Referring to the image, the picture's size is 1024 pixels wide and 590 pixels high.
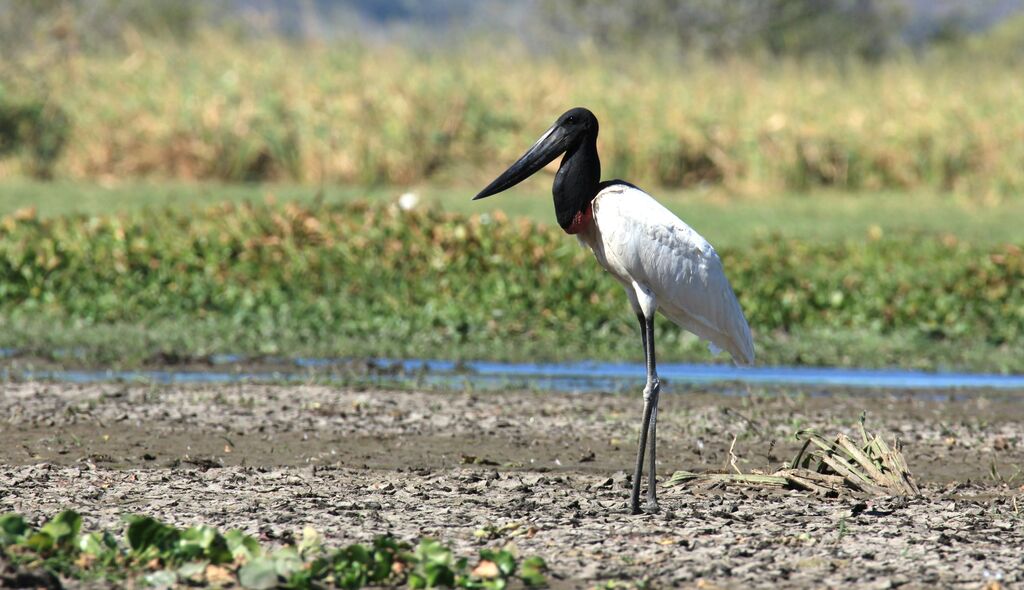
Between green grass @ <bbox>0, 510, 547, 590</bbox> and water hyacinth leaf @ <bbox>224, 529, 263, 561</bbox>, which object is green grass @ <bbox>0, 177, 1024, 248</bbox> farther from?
water hyacinth leaf @ <bbox>224, 529, 263, 561</bbox>

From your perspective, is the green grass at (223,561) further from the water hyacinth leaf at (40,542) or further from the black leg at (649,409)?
the black leg at (649,409)

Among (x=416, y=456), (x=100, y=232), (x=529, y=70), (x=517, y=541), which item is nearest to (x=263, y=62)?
(x=529, y=70)

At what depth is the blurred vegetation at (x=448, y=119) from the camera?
651 inches

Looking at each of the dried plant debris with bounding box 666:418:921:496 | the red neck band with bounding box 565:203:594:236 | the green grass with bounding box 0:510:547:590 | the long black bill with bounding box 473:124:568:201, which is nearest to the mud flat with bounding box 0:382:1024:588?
the dried plant debris with bounding box 666:418:921:496

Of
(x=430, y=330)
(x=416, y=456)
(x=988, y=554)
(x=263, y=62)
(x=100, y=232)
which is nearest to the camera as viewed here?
(x=988, y=554)

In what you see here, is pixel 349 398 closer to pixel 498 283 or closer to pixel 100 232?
pixel 498 283

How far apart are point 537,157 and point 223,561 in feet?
6.67

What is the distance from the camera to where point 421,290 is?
10.4 metres

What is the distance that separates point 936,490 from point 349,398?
9.67ft

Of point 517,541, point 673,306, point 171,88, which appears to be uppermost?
point 171,88

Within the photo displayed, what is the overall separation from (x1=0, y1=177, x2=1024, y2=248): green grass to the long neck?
268 inches

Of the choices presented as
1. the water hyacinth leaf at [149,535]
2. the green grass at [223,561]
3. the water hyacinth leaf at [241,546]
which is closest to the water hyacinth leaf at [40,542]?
the green grass at [223,561]

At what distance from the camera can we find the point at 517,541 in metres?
4.78

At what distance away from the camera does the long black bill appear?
5605mm
